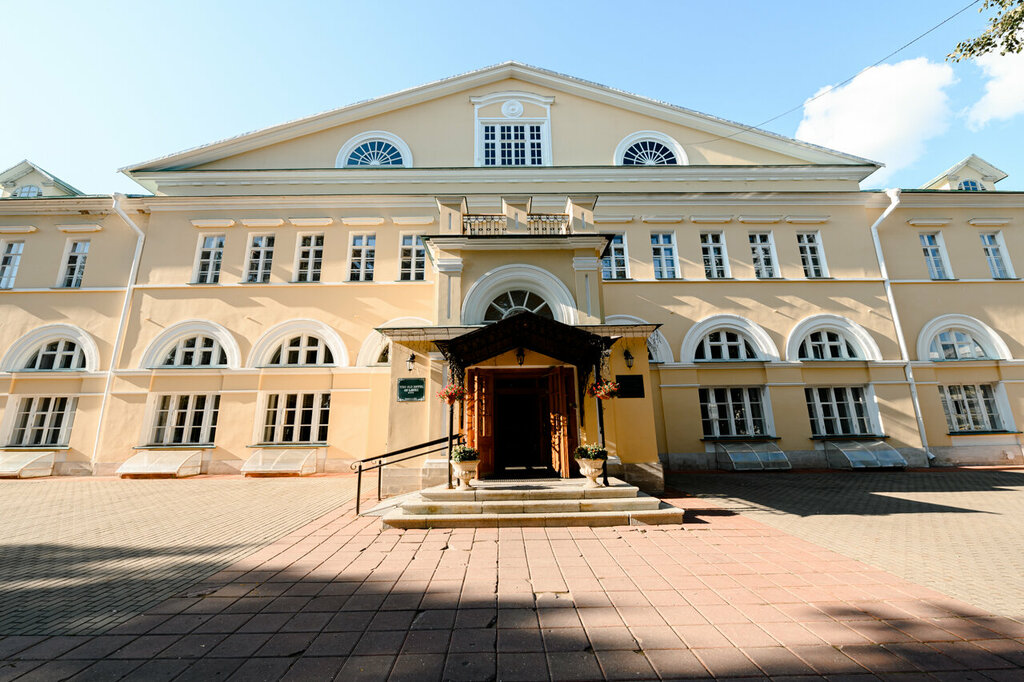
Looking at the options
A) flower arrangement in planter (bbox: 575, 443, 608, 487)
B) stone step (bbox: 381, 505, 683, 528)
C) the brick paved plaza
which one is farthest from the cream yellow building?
the brick paved plaza

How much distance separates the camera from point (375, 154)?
16.1 m

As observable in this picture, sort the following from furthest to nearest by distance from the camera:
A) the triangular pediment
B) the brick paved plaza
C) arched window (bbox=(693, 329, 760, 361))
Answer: the triangular pediment
arched window (bbox=(693, 329, 760, 361))
the brick paved plaza

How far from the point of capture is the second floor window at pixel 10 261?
45.7 feet

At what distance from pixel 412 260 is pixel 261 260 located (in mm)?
5320

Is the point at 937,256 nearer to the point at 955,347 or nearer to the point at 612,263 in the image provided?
the point at 955,347

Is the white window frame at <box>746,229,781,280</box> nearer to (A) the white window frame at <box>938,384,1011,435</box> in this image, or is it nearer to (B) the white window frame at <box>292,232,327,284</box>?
(A) the white window frame at <box>938,384,1011,435</box>

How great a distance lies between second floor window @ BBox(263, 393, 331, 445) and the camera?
1266cm

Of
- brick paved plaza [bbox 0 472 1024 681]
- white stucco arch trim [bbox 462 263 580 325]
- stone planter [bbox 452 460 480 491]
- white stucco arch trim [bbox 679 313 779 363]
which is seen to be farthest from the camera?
white stucco arch trim [bbox 679 313 779 363]

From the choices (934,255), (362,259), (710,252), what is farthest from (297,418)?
(934,255)

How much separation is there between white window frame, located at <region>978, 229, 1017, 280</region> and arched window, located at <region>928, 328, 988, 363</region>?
2.55 m

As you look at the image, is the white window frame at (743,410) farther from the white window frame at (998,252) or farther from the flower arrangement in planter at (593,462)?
the white window frame at (998,252)

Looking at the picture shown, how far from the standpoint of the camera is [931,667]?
2803 mm

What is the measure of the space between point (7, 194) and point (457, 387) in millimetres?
20239

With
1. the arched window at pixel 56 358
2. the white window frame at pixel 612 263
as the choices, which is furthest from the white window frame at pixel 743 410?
the arched window at pixel 56 358
